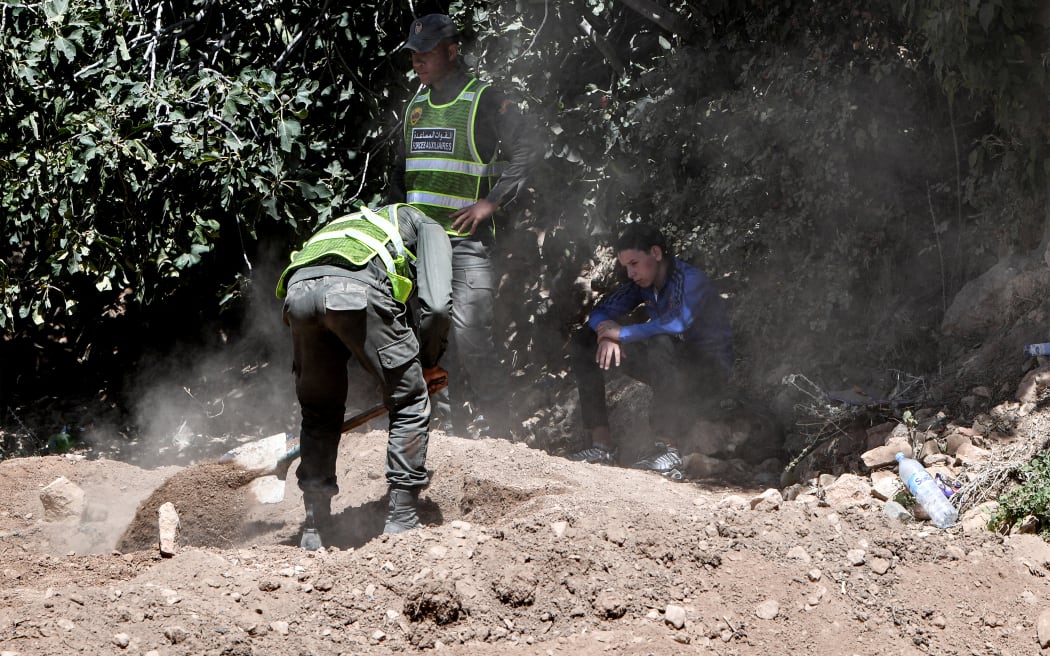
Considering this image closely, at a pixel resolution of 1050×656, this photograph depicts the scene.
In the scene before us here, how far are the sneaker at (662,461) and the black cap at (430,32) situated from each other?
7.75ft

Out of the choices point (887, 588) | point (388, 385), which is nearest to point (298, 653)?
point (388, 385)

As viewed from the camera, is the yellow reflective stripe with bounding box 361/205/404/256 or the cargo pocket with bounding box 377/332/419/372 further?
the yellow reflective stripe with bounding box 361/205/404/256

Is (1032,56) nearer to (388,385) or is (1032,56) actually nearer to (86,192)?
(388,385)

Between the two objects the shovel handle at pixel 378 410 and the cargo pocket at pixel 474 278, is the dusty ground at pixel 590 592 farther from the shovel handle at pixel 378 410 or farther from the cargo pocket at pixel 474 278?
the cargo pocket at pixel 474 278

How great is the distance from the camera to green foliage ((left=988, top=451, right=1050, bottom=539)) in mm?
3602

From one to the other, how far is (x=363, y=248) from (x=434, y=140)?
1.62 m

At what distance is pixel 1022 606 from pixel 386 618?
1921 mm

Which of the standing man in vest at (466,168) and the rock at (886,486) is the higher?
the standing man in vest at (466,168)

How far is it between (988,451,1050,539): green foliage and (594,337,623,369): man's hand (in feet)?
6.96

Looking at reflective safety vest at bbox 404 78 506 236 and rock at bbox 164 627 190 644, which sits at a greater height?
reflective safety vest at bbox 404 78 506 236

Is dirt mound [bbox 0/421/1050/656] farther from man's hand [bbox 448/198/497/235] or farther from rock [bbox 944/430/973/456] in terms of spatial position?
man's hand [bbox 448/198/497/235]

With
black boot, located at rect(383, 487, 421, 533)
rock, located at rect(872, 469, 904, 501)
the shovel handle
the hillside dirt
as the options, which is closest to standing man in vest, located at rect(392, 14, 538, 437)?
the hillside dirt

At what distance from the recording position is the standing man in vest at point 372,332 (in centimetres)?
407

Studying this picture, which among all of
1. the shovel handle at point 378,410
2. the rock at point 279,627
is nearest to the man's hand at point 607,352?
the shovel handle at point 378,410
